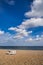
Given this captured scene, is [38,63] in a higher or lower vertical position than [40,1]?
lower

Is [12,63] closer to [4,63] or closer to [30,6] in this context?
[4,63]

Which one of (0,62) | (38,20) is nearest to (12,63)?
(0,62)

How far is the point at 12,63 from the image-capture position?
3.45 m

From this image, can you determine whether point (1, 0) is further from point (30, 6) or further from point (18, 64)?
point (18, 64)

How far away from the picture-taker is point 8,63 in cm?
346

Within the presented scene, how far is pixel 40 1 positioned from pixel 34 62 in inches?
56.9

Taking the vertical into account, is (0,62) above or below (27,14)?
below

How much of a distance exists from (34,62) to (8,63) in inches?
24.3

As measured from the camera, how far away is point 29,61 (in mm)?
3578

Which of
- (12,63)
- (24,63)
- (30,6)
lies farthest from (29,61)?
(30,6)

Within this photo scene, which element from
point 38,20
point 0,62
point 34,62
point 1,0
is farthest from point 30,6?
point 0,62

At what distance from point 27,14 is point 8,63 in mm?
1247

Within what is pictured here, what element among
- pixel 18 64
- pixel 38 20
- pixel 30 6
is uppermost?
pixel 30 6

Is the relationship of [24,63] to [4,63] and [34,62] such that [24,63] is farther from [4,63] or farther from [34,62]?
[4,63]
